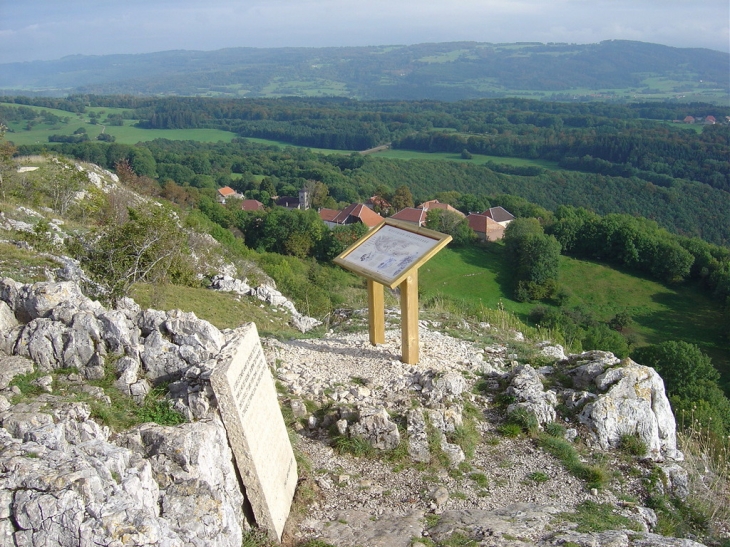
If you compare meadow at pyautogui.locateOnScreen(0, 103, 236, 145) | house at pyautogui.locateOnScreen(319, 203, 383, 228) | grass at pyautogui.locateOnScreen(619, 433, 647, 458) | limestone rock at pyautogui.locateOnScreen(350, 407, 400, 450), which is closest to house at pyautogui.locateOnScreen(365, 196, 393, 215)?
house at pyautogui.locateOnScreen(319, 203, 383, 228)

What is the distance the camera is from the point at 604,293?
46.4m

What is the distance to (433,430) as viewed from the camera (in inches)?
369

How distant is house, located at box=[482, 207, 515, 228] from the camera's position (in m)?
60.4

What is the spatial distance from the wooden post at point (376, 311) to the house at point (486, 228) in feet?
142

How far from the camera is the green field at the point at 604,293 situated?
40.0 m

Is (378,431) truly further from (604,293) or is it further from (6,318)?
(604,293)

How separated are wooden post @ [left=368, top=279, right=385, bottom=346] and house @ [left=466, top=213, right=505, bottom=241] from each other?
4340cm

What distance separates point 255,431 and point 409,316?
4.94m

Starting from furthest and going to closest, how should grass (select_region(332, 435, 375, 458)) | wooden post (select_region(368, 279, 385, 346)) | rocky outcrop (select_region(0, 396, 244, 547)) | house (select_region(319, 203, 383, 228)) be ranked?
house (select_region(319, 203, 383, 228)), wooden post (select_region(368, 279, 385, 346)), grass (select_region(332, 435, 375, 458)), rocky outcrop (select_region(0, 396, 244, 547))

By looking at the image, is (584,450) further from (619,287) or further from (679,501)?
(619,287)

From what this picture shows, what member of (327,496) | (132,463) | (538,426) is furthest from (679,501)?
(132,463)

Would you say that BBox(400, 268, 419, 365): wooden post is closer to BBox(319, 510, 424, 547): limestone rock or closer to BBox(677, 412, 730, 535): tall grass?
BBox(319, 510, 424, 547): limestone rock

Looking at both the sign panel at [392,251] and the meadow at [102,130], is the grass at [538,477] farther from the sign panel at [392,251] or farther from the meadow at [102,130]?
the meadow at [102,130]

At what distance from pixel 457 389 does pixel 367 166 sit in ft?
295
